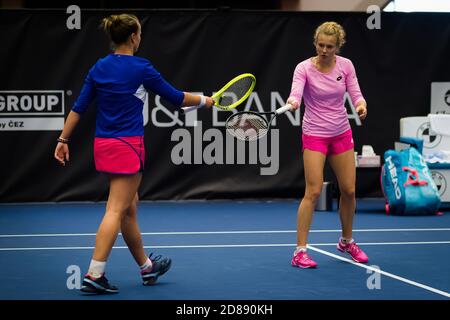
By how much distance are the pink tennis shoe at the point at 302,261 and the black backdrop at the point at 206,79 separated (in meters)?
4.05

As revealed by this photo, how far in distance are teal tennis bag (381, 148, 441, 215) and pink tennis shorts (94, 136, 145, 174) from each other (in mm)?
4359

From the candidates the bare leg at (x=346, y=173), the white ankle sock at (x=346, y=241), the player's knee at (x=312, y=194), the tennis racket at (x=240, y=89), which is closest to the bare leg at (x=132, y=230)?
the tennis racket at (x=240, y=89)

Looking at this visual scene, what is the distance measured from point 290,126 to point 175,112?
4.34 ft

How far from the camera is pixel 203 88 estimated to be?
31.5ft

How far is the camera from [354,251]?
5750 mm

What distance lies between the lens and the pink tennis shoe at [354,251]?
5.69 meters

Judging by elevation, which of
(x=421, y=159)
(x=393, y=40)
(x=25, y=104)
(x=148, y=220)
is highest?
(x=393, y=40)

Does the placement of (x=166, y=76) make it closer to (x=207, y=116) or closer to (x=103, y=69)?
(x=207, y=116)

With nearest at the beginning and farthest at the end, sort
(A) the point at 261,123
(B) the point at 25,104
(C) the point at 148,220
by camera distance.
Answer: (A) the point at 261,123 < (C) the point at 148,220 < (B) the point at 25,104

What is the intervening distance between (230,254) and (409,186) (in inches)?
116

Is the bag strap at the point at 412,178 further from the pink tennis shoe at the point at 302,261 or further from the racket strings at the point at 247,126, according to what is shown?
the racket strings at the point at 247,126

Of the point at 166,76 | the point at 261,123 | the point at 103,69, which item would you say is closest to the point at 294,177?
the point at 166,76

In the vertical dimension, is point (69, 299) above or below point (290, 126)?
below

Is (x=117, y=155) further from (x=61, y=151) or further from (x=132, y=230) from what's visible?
(x=132, y=230)
